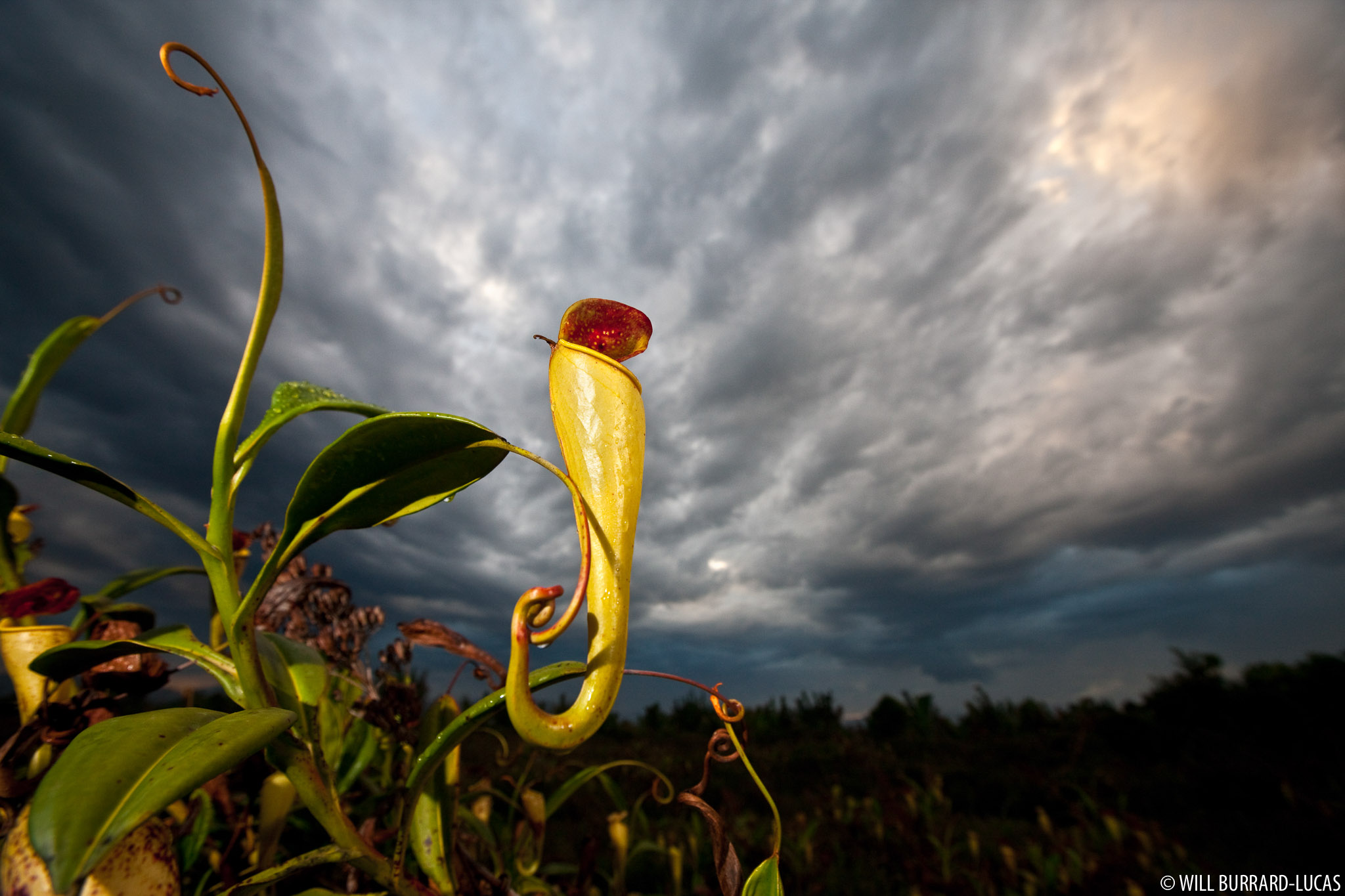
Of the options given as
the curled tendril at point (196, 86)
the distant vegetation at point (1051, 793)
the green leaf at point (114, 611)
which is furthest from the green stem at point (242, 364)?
the distant vegetation at point (1051, 793)

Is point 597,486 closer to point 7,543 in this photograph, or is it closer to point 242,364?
point 242,364

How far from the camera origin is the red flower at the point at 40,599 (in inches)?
29.4

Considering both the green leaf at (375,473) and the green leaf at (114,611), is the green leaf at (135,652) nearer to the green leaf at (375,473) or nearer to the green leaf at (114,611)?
the green leaf at (375,473)

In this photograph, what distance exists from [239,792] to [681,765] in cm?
374

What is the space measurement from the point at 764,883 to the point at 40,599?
1056 mm

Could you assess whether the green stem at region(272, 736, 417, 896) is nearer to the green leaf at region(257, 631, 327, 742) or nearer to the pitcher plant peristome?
the green leaf at region(257, 631, 327, 742)

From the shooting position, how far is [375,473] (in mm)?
516

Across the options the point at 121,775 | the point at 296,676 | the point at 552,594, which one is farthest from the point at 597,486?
the point at 296,676

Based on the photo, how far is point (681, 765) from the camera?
14.0ft

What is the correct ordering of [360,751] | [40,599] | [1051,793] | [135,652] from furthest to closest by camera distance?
[1051,793] < [360,751] < [40,599] < [135,652]

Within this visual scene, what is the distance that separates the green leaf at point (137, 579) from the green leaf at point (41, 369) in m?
0.25

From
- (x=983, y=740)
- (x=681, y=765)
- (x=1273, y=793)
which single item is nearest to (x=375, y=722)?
(x=681, y=765)

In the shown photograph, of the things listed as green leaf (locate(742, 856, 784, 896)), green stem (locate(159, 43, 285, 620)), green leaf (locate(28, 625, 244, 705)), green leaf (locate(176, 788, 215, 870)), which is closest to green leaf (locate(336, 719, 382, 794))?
green leaf (locate(176, 788, 215, 870))

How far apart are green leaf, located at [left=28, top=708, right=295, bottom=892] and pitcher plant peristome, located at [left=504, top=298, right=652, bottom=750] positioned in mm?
183
